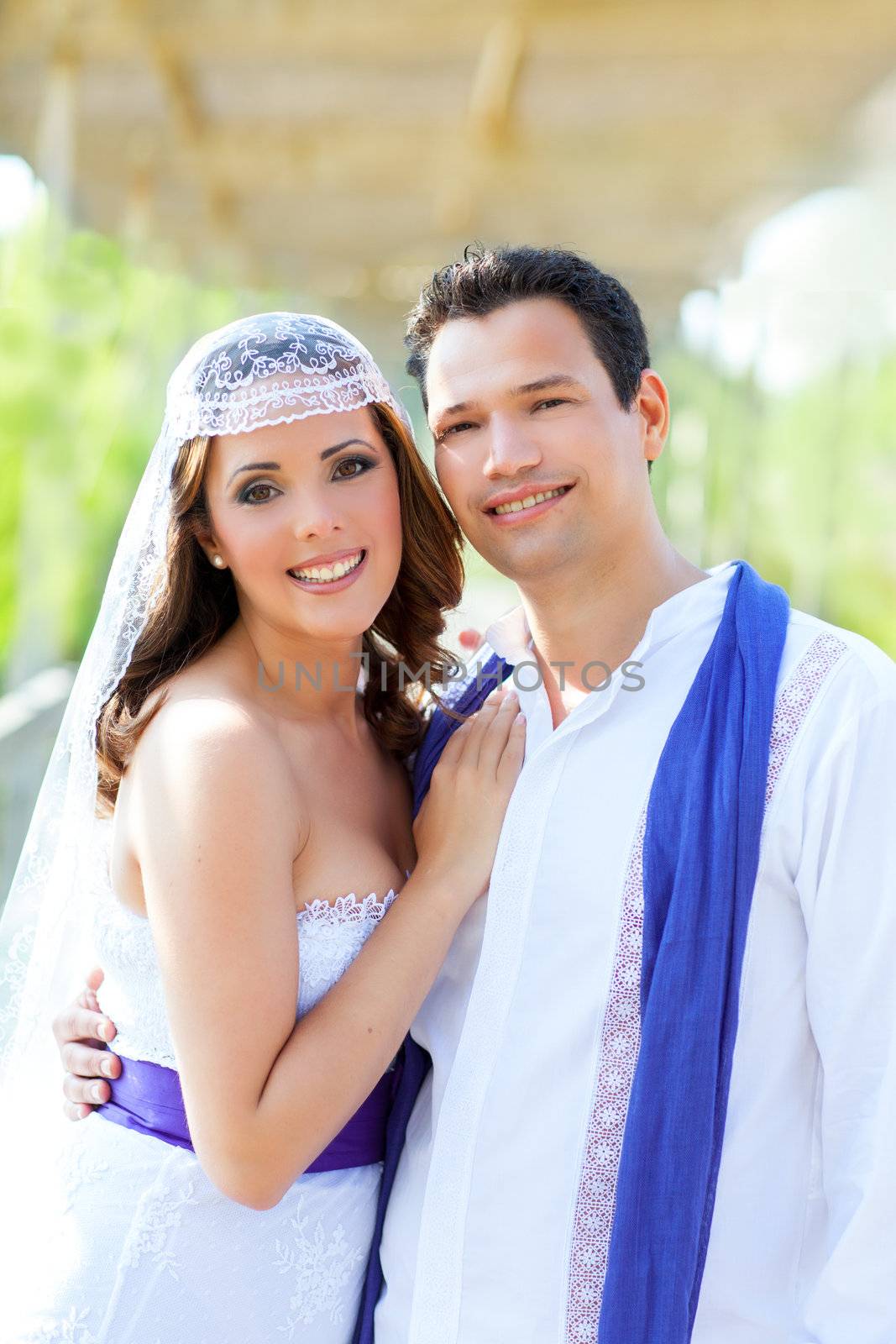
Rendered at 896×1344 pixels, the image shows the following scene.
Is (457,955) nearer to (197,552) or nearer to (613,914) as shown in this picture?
(613,914)

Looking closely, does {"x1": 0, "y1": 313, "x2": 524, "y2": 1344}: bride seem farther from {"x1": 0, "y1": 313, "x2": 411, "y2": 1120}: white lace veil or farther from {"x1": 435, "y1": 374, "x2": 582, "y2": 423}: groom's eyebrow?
{"x1": 435, "y1": 374, "x2": 582, "y2": 423}: groom's eyebrow

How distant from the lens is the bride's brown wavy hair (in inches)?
71.1

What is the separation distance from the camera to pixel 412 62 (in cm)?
491

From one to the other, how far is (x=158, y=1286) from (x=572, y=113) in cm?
508

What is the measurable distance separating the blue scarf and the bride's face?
1.66 ft

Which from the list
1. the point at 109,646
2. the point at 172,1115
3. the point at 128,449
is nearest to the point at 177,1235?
the point at 172,1115

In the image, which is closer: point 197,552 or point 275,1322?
point 275,1322

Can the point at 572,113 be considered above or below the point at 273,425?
above

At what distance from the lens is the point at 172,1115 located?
1.69m

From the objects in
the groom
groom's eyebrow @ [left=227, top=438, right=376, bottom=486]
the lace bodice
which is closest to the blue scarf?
the groom

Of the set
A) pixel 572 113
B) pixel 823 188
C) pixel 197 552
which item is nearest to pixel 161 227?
pixel 572 113

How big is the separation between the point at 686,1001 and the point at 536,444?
833mm

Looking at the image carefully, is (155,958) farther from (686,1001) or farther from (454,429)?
(454,429)

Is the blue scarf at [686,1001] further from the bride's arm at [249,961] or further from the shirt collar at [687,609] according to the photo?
the bride's arm at [249,961]
